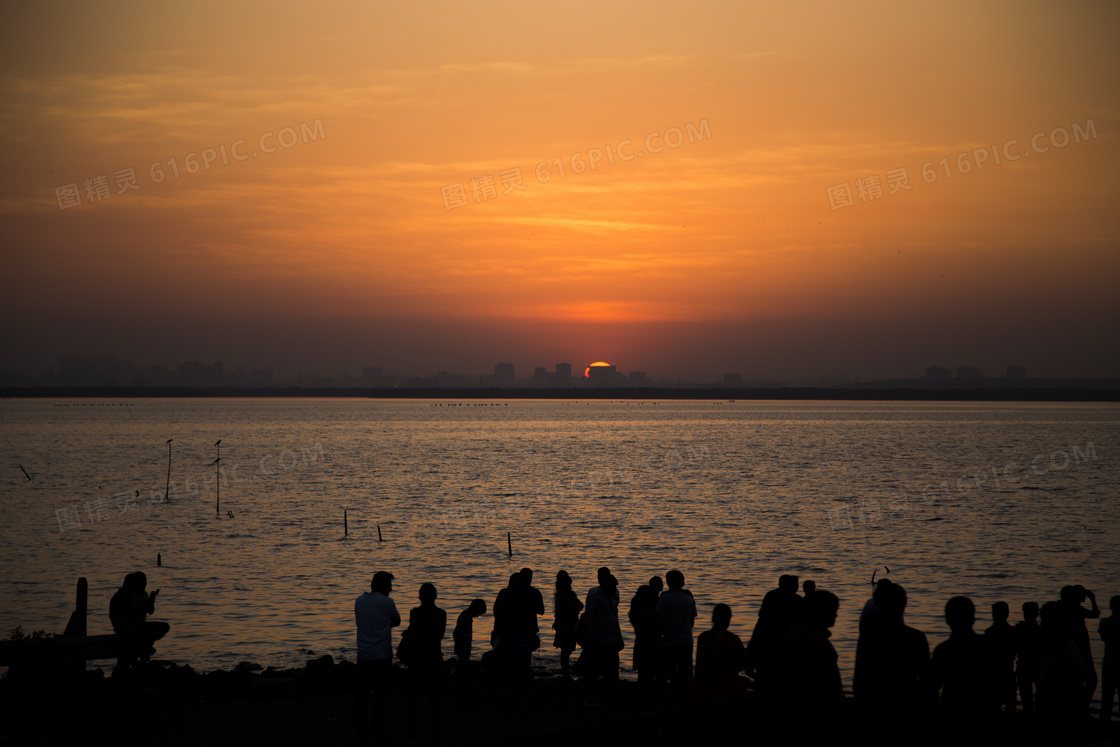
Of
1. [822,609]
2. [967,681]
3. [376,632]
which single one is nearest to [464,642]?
[376,632]

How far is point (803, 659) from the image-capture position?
775 cm

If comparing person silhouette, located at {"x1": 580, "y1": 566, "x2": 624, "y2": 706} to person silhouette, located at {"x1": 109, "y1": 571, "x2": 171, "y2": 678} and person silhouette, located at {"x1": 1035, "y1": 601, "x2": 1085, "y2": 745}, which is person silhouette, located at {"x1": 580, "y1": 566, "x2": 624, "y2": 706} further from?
→ person silhouette, located at {"x1": 109, "y1": 571, "x2": 171, "y2": 678}

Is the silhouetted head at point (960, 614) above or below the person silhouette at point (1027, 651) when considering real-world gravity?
above

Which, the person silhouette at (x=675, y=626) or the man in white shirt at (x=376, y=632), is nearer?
the man in white shirt at (x=376, y=632)

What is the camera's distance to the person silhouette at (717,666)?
33.3ft

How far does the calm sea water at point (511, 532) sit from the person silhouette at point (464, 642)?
6.72 m

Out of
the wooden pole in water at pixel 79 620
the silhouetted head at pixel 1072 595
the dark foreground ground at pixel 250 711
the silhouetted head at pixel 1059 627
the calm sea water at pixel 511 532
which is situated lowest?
the calm sea water at pixel 511 532

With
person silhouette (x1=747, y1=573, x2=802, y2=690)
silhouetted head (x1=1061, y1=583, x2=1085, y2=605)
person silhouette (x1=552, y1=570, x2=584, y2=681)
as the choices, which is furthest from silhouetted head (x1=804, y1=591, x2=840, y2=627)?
person silhouette (x1=552, y1=570, x2=584, y2=681)

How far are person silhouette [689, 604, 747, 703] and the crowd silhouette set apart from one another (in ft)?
0.05

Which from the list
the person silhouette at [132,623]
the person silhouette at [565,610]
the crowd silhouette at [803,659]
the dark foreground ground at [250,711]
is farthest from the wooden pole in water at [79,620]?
the person silhouette at [565,610]

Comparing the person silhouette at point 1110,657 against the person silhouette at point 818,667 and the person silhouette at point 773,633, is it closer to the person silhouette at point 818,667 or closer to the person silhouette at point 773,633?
the person silhouette at point 773,633

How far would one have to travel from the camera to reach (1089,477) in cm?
8175

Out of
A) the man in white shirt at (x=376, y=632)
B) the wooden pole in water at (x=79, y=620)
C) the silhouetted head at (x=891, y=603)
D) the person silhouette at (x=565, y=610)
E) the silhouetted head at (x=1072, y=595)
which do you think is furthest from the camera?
the wooden pole in water at (x=79, y=620)

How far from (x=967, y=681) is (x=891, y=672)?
59cm
